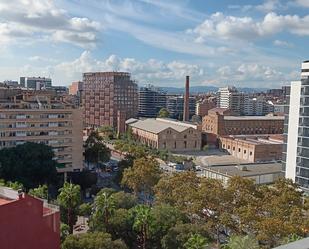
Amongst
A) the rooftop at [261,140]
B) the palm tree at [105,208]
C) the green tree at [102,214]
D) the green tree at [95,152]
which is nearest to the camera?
the green tree at [102,214]

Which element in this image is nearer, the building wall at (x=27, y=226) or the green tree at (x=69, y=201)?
the building wall at (x=27, y=226)

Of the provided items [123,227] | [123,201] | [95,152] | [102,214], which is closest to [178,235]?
[123,227]

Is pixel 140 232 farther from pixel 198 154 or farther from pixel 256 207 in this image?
pixel 198 154

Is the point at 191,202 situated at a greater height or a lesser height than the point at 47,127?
lesser

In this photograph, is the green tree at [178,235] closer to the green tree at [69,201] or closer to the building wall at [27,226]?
the building wall at [27,226]

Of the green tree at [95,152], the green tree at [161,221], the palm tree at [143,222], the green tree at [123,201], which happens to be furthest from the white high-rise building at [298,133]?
the green tree at [95,152]

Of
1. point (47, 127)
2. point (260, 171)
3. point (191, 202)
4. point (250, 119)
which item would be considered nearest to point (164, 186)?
point (191, 202)
